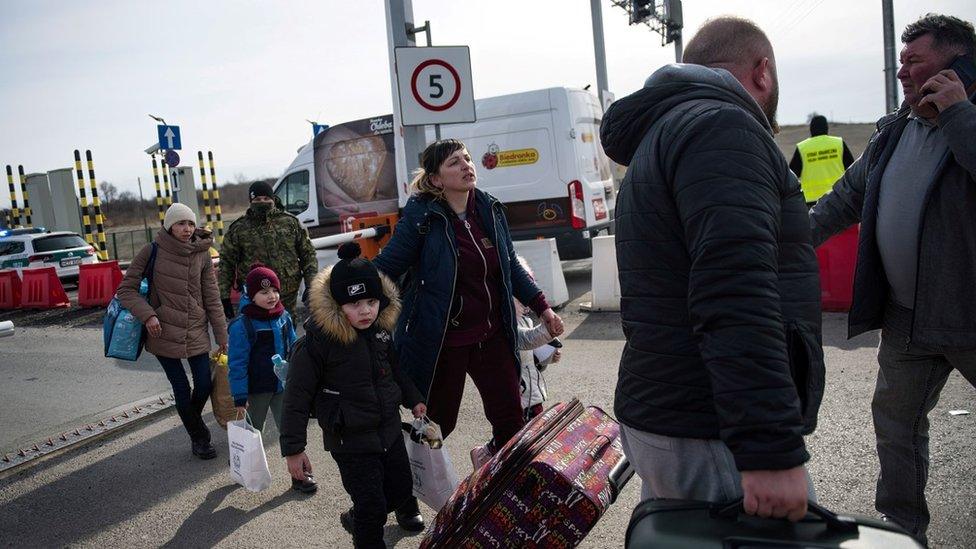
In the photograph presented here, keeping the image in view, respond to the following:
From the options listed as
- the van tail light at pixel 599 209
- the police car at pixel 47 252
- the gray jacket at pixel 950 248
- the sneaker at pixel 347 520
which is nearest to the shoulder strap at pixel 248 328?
the sneaker at pixel 347 520

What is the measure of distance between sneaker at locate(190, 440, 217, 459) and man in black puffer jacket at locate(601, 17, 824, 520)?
374 cm

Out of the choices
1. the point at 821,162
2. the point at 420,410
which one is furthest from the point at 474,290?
the point at 821,162

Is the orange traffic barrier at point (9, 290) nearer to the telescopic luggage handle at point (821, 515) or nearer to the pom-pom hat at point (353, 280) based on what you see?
the pom-pom hat at point (353, 280)

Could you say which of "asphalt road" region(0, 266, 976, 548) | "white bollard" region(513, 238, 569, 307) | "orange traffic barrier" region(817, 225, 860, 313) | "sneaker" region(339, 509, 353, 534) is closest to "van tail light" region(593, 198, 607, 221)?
"white bollard" region(513, 238, 569, 307)

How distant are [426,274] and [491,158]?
8189 mm

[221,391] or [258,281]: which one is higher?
[258,281]

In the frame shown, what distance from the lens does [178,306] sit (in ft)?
16.6

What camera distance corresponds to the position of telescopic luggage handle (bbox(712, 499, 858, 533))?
5.06ft

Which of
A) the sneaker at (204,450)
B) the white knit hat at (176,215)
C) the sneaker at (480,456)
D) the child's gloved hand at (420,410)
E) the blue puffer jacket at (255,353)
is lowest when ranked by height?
the sneaker at (204,450)

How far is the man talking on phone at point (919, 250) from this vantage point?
2668mm

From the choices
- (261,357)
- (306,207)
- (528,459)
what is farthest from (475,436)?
(306,207)

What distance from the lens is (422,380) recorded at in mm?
3674

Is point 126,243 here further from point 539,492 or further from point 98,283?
point 539,492

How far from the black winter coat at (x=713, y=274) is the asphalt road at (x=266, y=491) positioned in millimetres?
1825
